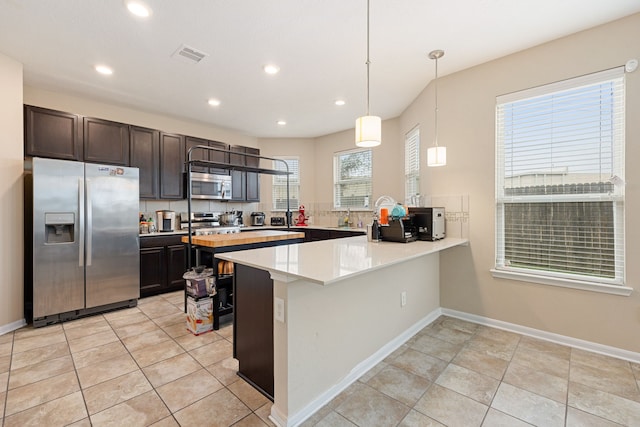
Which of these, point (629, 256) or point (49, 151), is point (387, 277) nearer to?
point (629, 256)

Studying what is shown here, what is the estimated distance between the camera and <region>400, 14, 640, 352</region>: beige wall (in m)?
2.18

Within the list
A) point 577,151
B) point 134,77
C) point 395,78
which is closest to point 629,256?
point 577,151

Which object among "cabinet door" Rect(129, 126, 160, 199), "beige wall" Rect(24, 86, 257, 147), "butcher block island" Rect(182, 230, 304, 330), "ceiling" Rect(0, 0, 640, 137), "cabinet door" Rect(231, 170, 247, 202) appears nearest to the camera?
"ceiling" Rect(0, 0, 640, 137)

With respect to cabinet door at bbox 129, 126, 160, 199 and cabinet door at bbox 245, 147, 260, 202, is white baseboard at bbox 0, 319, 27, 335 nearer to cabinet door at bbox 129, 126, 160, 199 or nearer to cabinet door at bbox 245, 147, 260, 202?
cabinet door at bbox 129, 126, 160, 199

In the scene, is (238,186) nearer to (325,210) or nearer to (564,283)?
(325,210)

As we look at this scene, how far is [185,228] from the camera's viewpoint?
466 cm

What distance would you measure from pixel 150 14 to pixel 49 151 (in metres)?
2.35

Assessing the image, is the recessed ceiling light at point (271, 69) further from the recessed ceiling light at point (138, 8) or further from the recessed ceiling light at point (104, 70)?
the recessed ceiling light at point (104, 70)

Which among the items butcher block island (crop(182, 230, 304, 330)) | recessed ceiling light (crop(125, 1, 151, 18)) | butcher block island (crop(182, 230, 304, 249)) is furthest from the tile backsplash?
recessed ceiling light (crop(125, 1, 151, 18))

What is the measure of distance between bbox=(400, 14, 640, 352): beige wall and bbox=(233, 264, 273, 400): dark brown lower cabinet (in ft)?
7.33

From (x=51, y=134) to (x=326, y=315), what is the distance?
3.89 metres

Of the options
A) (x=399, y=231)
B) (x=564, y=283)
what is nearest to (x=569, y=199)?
(x=564, y=283)

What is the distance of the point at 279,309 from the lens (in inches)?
62.1

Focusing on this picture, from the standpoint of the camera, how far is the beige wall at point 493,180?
2.18 meters
